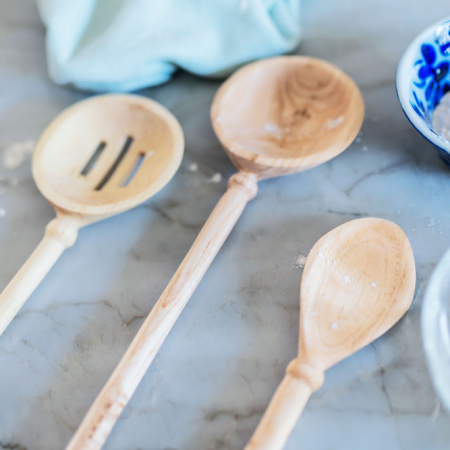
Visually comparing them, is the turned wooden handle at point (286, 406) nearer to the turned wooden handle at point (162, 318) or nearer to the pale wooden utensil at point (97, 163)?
the turned wooden handle at point (162, 318)

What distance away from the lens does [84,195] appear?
0.48m

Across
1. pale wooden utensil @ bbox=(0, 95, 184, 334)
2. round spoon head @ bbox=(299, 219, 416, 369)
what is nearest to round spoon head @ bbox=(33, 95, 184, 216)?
pale wooden utensil @ bbox=(0, 95, 184, 334)

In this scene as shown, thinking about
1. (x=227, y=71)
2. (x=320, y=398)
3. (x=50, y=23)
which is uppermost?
(x=50, y=23)

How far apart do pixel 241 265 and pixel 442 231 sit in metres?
0.19

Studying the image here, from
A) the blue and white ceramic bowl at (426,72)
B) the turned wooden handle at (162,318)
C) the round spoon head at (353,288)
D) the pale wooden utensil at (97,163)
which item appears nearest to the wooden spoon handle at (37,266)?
the pale wooden utensil at (97,163)

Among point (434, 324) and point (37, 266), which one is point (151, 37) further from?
point (434, 324)

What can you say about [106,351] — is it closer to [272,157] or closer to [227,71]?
[272,157]

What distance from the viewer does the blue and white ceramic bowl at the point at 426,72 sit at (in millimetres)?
427

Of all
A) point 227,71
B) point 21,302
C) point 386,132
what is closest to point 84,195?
point 21,302

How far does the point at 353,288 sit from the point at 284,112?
235 millimetres

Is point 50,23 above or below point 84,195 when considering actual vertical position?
above

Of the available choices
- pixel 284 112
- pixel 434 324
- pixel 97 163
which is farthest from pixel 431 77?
pixel 97 163

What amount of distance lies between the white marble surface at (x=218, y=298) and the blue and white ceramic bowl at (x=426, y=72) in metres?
0.06

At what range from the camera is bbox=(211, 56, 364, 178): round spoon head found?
47 cm
